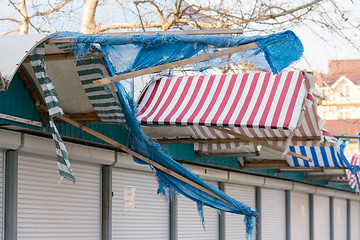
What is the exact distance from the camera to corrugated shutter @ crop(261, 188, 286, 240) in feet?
63.0

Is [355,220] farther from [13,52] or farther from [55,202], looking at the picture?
[13,52]

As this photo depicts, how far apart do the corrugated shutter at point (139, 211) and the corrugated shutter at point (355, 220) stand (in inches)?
616

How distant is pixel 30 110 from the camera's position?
29.9ft

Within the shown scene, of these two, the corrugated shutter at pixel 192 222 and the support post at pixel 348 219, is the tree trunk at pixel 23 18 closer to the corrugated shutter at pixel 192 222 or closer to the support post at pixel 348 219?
the corrugated shutter at pixel 192 222

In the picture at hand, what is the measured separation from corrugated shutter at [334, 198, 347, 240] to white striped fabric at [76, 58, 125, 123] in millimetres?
17896

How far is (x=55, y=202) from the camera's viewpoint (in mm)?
10398

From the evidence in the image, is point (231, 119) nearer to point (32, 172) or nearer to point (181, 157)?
point (32, 172)

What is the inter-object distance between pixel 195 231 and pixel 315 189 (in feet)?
28.3

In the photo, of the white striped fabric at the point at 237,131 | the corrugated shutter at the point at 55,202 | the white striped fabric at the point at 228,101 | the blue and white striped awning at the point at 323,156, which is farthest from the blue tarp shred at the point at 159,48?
the blue and white striped awning at the point at 323,156

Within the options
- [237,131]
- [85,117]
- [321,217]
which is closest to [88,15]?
[237,131]

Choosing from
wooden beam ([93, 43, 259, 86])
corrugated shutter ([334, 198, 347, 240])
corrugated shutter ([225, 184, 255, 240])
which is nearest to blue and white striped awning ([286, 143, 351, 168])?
corrugated shutter ([225, 184, 255, 240])

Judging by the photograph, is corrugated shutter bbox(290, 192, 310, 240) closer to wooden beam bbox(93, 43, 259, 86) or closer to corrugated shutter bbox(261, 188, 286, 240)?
corrugated shutter bbox(261, 188, 286, 240)

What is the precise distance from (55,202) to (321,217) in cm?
1540

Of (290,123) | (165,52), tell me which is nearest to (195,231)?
(290,123)
